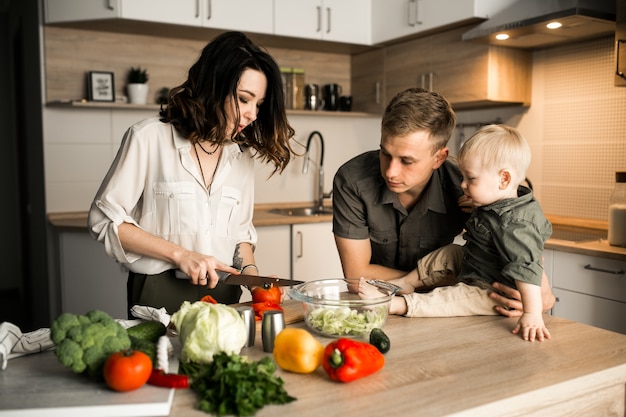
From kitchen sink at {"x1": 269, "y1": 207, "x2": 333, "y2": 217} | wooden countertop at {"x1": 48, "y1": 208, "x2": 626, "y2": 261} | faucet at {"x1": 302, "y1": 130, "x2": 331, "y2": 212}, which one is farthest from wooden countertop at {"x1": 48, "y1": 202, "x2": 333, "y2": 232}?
faucet at {"x1": 302, "y1": 130, "x2": 331, "y2": 212}

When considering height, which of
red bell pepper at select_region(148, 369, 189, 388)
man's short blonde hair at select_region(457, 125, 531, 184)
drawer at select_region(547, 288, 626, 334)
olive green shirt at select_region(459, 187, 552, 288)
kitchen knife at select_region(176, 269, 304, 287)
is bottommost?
drawer at select_region(547, 288, 626, 334)

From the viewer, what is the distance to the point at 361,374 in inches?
46.5

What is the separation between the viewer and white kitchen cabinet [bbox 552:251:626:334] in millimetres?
2654

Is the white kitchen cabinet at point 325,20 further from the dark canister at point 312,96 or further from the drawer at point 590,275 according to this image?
the drawer at point 590,275

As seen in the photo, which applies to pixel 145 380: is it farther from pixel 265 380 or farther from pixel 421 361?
pixel 421 361

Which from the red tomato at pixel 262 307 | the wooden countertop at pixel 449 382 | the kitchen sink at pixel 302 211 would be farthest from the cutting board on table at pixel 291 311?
the kitchen sink at pixel 302 211

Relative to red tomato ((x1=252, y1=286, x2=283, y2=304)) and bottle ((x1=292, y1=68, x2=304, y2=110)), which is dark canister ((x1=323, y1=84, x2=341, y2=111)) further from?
red tomato ((x1=252, y1=286, x2=283, y2=304))

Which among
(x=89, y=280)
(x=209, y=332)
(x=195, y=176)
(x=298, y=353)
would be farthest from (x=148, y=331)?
(x=89, y=280)

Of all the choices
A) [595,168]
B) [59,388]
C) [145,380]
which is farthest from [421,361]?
[595,168]

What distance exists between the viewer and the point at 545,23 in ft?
9.63

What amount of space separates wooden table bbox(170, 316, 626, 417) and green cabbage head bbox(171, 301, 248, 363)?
102 millimetres

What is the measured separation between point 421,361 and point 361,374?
183 mm

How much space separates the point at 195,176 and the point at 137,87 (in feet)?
6.21

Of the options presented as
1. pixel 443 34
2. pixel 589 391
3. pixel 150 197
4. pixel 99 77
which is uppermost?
pixel 443 34
